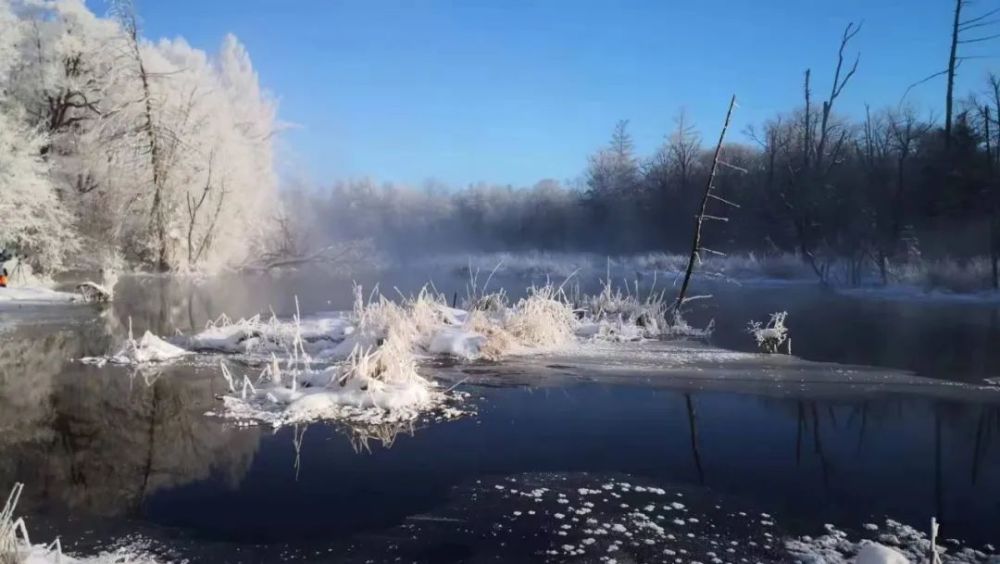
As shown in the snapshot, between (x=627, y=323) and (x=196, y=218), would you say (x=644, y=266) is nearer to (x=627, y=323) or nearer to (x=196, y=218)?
(x=196, y=218)

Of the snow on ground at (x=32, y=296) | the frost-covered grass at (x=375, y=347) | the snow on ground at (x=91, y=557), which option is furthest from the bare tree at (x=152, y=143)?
the snow on ground at (x=91, y=557)

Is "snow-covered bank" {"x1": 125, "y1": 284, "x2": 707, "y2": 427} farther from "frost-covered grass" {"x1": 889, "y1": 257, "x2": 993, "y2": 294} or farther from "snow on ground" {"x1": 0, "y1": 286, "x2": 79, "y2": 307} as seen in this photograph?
"frost-covered grass" {"x1": 889, "y1": 257, "x2": 993, "y2": 294}

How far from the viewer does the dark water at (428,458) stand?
4.66 metres

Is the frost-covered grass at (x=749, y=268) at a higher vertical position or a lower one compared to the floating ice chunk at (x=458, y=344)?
higher

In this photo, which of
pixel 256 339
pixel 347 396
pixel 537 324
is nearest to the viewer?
pixel 347 396

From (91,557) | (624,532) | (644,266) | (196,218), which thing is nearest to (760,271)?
(644,266)

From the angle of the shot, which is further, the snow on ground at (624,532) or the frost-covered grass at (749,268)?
the frost-covered grass at (749,268)

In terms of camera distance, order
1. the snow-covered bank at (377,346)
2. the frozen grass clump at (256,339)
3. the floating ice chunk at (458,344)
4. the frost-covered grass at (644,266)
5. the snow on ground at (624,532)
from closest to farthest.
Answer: the snow on ground at (624,532) < the snow-covered bank at (377,346) < the frozen grass clump at (256,339) < the floating ice chunk at (458,344) < the frost-covered grass at (644,266)

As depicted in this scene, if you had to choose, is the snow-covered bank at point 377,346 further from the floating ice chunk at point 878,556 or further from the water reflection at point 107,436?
the floating ice chunk at point 878,556

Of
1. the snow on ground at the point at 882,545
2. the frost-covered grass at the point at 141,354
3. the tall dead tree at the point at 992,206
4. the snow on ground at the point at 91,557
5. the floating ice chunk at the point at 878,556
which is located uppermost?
the tall dead tree at the point at 992,206

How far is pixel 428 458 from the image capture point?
615 centimetres

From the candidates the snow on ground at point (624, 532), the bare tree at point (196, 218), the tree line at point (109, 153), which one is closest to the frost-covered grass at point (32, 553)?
the snow on ground at point (624, 532)

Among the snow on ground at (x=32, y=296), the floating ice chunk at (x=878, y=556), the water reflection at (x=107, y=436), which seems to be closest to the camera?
the floating ice chunk at (x=878, y=556)

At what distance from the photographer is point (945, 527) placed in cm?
483
